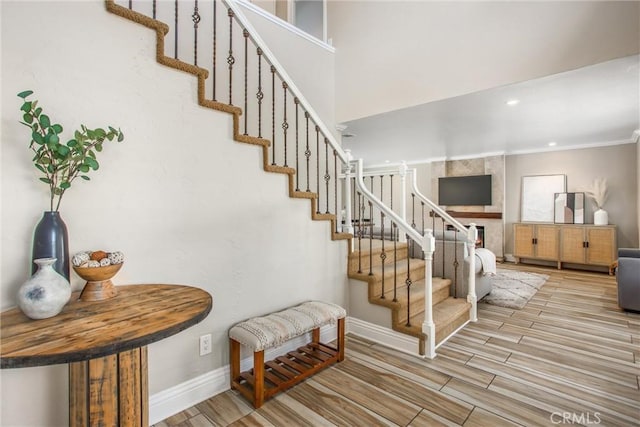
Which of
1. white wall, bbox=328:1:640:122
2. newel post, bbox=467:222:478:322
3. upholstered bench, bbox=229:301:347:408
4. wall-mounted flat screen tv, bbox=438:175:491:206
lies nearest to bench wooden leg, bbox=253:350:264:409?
upholstered bench, bbox=229:301:347:408

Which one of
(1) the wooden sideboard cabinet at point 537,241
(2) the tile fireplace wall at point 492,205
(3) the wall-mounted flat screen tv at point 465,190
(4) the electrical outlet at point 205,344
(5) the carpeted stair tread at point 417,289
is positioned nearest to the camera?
(4) the electrical outlet at point 205,344

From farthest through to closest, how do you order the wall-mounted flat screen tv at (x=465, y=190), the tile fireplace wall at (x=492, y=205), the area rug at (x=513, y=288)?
the wall-mounted flat screen tv at (x=465, y=190)
the tile fireplace wall at (x=492, y=205)
the area rug at (x=513, y=288)

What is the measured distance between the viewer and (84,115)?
5.13 ft

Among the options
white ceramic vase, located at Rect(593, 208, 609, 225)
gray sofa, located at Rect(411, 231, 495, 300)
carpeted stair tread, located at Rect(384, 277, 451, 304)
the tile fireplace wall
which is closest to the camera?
carpeted stair tread, located at Rect(384, 277, 451, 304)

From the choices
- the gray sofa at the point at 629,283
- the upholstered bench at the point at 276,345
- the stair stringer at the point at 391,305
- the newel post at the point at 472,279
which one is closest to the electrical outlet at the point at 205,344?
the upholstered bench at the point at 276,345

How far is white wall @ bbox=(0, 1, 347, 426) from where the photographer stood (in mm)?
1401

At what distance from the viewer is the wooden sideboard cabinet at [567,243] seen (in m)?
5.50

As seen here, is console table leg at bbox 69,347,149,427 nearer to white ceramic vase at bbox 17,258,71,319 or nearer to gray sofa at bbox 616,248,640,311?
white ceramic vase at bbox 17,258,71,319

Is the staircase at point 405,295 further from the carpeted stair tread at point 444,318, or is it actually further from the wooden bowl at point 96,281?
the wooden bowl at point 96,281

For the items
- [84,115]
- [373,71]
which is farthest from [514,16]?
[84,115]

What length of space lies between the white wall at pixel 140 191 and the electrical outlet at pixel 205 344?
38mm

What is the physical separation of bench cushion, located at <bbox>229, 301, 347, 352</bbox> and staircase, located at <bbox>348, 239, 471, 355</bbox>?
583 millimetres

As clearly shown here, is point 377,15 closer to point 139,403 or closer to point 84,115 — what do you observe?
point 84,115

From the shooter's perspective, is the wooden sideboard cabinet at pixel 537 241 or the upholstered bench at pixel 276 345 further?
the wooden sideboard cabinet at pixel 537 241
